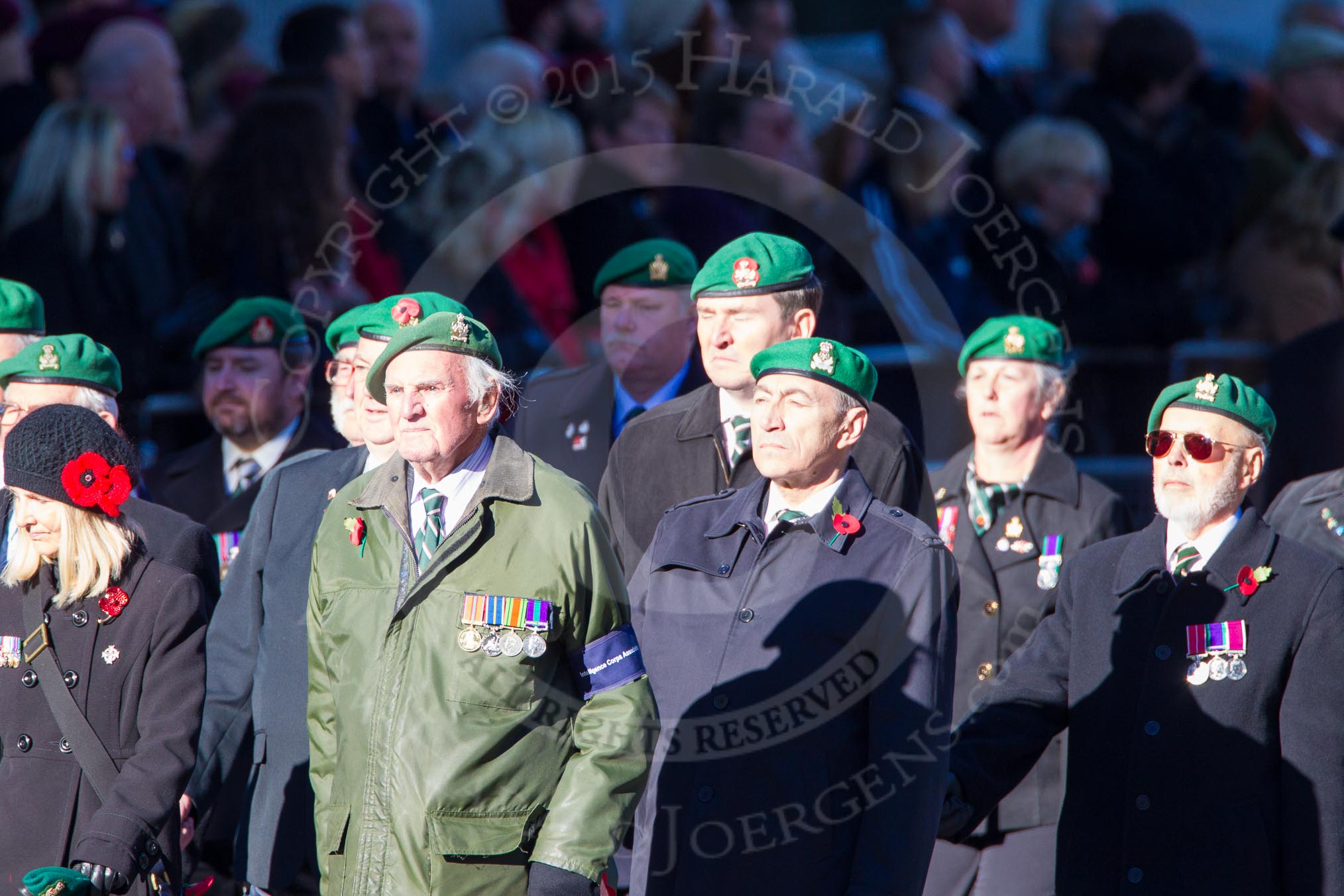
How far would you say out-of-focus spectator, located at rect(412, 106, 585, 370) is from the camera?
8.52 m

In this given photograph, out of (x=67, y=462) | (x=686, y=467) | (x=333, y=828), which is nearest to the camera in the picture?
(x=333, y=828)

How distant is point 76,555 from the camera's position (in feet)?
14.9

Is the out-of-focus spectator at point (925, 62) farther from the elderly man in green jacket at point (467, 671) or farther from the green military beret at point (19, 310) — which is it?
the elderly man in green jacket at point (467, 671)

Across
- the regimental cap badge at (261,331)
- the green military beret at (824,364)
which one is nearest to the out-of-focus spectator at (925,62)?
the regimental cap badge at (261,331)

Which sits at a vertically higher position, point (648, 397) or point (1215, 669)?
point (648, 397)

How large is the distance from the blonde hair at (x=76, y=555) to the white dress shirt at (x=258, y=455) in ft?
7.85

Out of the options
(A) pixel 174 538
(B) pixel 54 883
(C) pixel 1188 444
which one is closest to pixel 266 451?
(A) pixel 174 538

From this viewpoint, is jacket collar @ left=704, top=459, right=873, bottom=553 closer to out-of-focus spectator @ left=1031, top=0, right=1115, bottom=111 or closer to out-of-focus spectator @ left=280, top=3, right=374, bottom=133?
out-of-focus spectator @ left=280, top=3, right=374, bottom=133

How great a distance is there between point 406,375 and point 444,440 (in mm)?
183

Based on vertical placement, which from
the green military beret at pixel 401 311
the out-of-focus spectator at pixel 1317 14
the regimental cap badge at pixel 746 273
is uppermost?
Answer: the out-of-focus spectator at pixel 1317 14

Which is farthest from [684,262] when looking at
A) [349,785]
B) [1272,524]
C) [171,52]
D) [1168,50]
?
[1168,50]

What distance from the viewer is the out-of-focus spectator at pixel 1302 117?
1030 cm

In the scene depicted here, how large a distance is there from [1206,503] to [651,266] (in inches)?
100

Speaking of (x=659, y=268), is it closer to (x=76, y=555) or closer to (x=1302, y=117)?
(x=76, y=555)
